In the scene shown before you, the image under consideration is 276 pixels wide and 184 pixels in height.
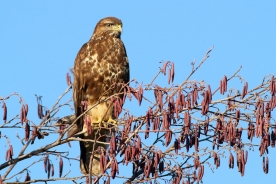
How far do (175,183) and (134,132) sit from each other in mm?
573

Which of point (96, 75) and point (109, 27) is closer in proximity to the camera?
point (96, 75)

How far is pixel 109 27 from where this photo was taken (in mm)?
8477

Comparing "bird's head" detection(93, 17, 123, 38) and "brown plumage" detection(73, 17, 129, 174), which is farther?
"bird's head" detection(93, 17, 123, 38)

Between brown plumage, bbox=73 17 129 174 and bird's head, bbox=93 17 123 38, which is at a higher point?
bird's head, bbox=93 17 123 38

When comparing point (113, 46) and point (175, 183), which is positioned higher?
point (113, 46)

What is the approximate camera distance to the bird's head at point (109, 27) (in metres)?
8.36

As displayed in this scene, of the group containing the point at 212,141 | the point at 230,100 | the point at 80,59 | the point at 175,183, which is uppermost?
the point at 80,59

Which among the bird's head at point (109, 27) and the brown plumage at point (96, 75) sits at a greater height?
the bird's head at point (109, 27)

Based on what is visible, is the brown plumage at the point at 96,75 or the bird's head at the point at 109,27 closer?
the brown plumage at the point at 96,75

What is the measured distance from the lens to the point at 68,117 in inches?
255

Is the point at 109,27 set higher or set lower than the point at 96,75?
higher

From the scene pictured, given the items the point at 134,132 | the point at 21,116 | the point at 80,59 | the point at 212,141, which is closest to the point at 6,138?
the point at 21,116

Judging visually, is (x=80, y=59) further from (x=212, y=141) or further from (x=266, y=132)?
(x=266, y=132)

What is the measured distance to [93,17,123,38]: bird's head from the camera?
836cm
